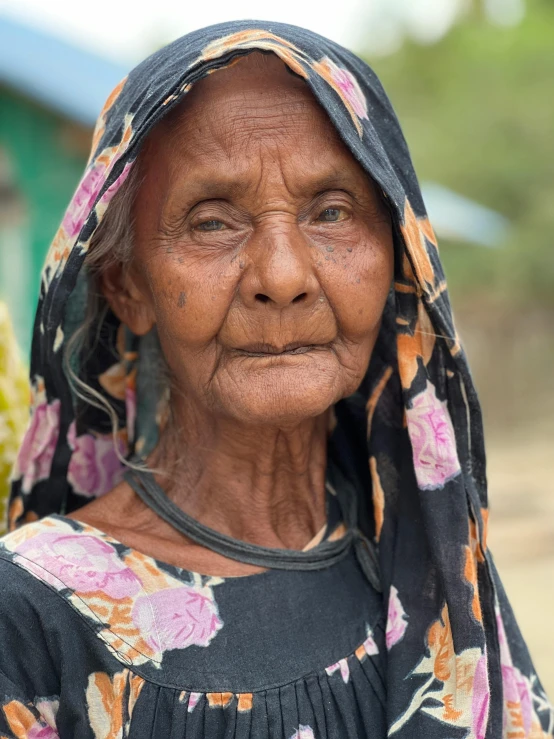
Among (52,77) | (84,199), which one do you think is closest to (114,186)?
(84,199)

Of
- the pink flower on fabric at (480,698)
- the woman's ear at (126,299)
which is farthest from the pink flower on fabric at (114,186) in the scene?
the pink flower on fabric at (480,698)

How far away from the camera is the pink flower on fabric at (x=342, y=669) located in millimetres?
1640

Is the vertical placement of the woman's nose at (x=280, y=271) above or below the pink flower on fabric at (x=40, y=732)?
above

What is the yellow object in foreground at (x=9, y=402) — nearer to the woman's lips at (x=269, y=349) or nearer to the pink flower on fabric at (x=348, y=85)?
the woman's lips at (x=269, y=349)

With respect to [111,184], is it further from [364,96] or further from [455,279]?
[455,279]

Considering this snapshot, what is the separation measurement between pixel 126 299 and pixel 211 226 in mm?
306

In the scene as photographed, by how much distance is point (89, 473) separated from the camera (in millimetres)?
1969

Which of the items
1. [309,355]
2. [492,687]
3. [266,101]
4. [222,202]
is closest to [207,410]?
[309,355]

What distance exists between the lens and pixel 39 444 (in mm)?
1869

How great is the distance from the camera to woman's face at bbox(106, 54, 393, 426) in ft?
5.26

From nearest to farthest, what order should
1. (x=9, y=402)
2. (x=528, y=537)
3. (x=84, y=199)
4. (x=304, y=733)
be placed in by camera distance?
(x=304, y=733), (x=84, y=199), (x=9, y=402), (x=528, y=537)

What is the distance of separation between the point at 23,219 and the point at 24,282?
19.5 inches

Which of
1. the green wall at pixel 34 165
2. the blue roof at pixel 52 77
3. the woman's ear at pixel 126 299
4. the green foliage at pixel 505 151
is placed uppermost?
the green foliage at pixel 505 151

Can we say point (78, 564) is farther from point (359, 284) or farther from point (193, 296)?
point (359, 284)
